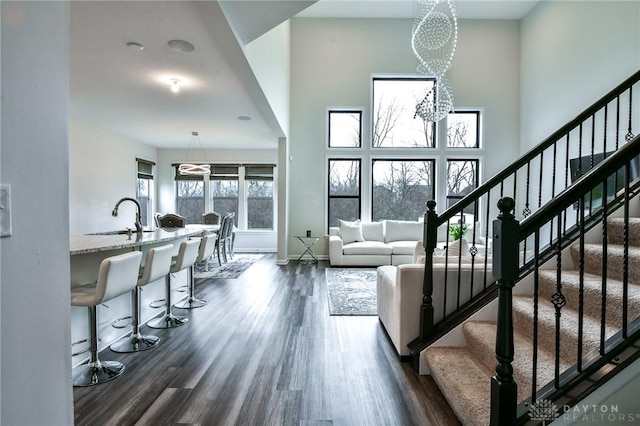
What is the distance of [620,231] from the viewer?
2.50 meters

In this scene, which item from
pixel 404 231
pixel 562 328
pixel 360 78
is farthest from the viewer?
pixel 360 78

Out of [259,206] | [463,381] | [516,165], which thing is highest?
[516,165]

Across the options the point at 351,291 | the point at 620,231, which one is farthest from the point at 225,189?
the point at 620,231

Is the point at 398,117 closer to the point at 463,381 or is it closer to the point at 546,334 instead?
the point at 546,334

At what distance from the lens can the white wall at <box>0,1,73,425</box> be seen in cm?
77

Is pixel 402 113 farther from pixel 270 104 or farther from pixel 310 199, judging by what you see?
pixel 270 104

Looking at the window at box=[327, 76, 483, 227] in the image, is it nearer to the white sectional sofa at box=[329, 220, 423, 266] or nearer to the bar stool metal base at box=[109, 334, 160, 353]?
the white sectional sofa at box=[329, 220, 423, 266]

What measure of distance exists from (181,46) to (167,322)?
8.91 ft

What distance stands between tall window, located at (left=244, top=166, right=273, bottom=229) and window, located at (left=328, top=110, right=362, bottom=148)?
84.4 inches

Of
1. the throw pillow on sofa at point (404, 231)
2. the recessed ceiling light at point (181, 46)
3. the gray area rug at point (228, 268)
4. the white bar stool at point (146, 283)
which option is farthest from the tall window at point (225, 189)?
the white bar stool at point (146, 283)

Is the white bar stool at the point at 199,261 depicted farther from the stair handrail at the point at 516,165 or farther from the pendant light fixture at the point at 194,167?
the pendant light fixture at the point at 194,167

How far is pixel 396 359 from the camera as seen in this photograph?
259 cm

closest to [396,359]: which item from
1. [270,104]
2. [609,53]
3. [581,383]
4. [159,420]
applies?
[581,383]

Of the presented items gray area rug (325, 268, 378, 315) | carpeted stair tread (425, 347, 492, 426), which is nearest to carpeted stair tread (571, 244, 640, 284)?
carpeted stair tread (425, 347, 492, 426)
